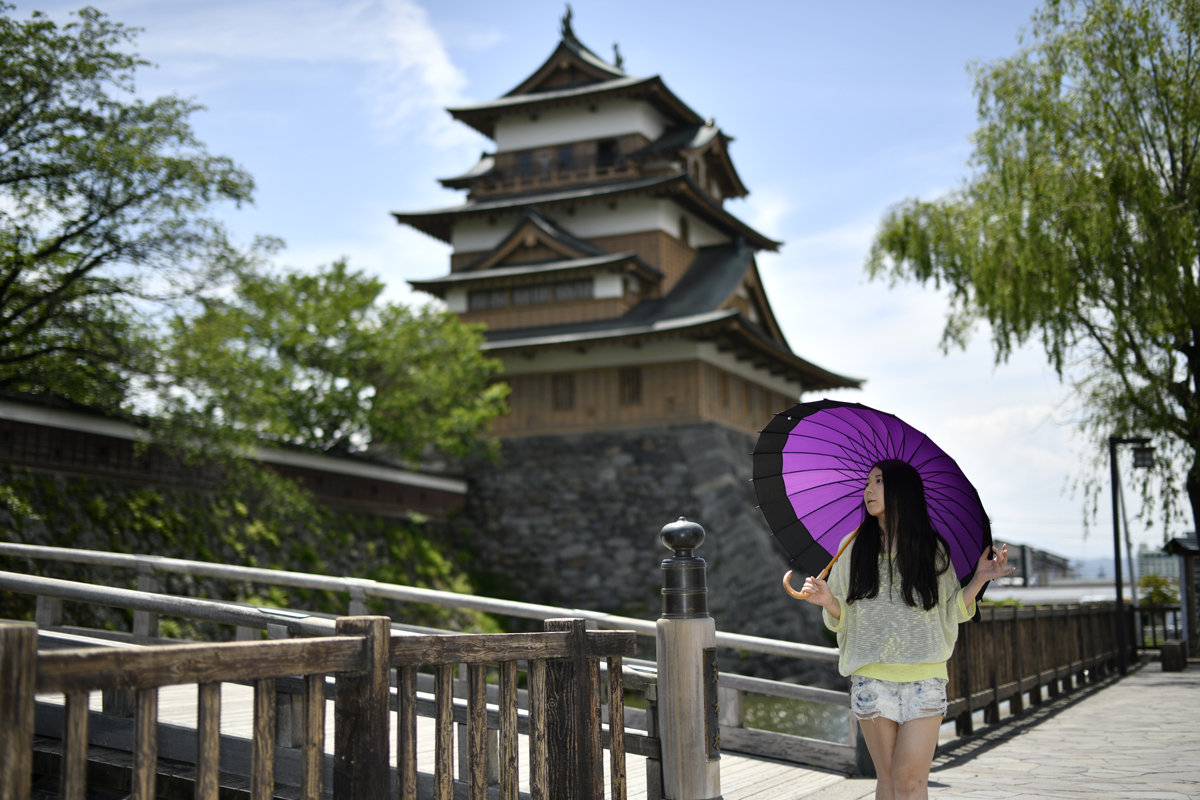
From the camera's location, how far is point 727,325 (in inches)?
904

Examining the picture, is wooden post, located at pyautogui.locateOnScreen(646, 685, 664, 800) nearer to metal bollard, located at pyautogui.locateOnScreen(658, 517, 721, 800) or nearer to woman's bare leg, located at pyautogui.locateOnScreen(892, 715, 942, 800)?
metal bollard, located at pyautogui.locateOnScreen(658, 517, 721, 800)

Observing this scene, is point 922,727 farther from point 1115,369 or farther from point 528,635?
point 1115,369

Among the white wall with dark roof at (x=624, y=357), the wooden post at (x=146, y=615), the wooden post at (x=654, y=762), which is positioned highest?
the white wall with dark roof at (x=624, y=357)

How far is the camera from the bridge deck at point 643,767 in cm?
591

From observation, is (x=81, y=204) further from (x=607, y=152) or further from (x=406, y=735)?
(x=607, y=152)

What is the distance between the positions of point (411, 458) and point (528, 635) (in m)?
18.1

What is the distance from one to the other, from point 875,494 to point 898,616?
0.48m

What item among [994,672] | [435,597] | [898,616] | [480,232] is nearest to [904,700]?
[898,616]

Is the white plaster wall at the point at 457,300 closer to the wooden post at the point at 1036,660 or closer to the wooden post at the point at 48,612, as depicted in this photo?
the wooden post at the point at 1036,660

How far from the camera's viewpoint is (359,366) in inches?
805

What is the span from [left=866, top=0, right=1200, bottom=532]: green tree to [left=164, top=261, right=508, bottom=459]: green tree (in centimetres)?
1133

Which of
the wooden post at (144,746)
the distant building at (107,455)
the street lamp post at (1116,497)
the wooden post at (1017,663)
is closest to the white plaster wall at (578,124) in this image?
the distant building at (107,455)

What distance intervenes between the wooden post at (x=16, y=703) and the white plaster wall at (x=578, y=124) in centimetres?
2702

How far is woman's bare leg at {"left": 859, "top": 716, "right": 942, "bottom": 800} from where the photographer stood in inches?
142
